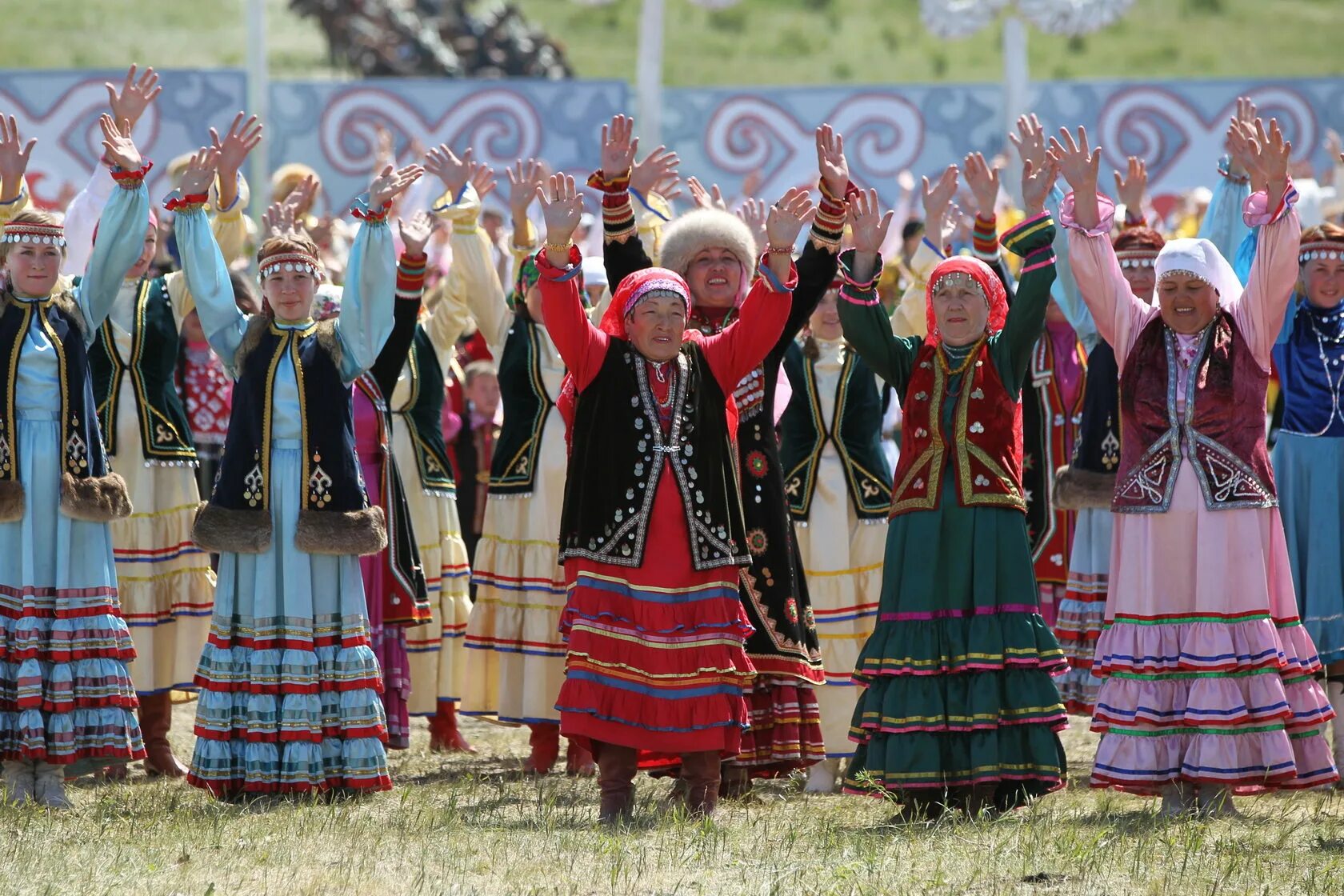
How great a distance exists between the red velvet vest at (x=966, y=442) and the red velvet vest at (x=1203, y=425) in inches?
16.1

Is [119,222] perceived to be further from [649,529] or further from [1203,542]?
[1203,542]

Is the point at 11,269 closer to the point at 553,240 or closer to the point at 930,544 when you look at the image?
the point at 553,240

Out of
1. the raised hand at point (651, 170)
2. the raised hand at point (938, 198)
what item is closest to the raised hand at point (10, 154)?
the raised hand at point (651, 170)

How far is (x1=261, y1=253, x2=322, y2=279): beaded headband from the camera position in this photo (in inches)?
258

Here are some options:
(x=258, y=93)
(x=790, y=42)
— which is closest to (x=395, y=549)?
(x=258, y=93)

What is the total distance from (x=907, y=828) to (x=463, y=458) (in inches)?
215

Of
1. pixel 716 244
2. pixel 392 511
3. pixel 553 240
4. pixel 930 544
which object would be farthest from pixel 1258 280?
pixel 392 511

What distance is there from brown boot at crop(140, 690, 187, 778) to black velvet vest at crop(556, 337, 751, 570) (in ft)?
7.82

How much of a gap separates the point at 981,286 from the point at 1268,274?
92cm

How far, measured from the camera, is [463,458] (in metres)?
10.7

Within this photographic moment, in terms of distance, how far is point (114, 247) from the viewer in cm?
656

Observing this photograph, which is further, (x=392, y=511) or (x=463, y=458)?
(x=463, y=458)

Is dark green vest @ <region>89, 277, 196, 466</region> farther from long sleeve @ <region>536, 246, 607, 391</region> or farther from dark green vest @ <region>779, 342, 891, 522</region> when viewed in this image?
dark green vest @ <region>779, 342, 891, 522</region>

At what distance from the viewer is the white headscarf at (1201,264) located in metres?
6.14
